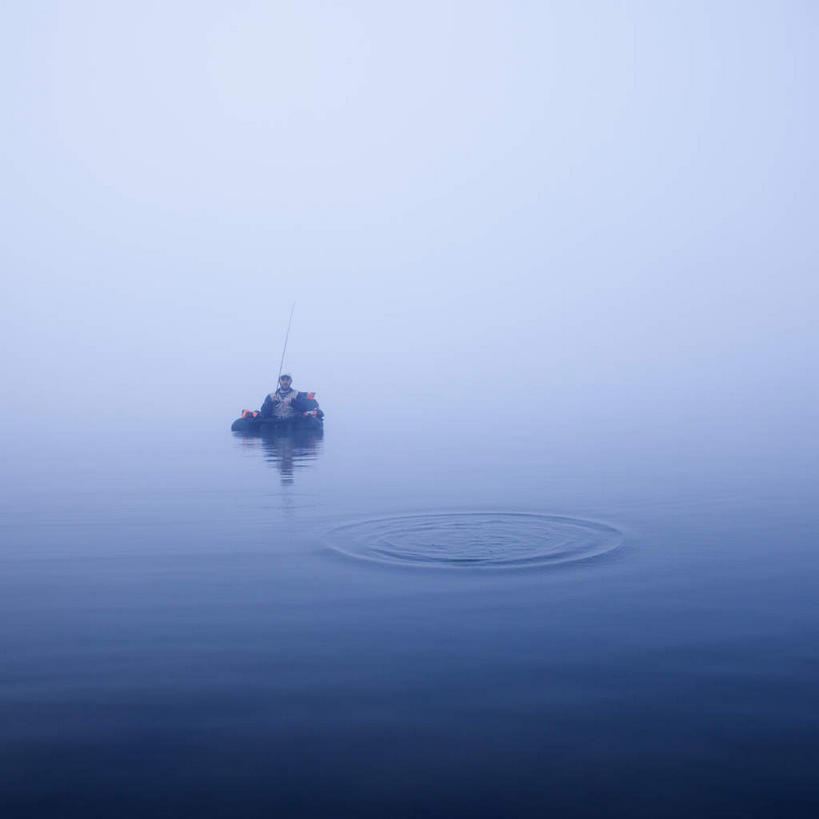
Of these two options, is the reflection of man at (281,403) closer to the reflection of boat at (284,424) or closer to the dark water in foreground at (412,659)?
the reflection of boat at (284,424)

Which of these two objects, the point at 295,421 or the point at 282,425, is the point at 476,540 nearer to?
the point at 295,421

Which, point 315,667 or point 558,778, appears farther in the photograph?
point 315,667

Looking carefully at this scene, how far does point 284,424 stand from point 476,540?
75.8 ft

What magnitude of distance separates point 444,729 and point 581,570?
19.8 ft

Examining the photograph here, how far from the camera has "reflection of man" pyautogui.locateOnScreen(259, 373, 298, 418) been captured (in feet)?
120

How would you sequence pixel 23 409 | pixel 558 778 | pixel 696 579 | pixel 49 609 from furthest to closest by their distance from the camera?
pixel 23 409
pixel 696 579
pixel 49 609
pixel 558 778

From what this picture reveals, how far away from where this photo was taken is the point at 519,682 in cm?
873

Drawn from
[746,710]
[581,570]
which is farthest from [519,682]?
[581,570]

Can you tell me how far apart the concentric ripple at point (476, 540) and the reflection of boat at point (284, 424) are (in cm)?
1928

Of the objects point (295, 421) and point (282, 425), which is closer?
point (295, 421)

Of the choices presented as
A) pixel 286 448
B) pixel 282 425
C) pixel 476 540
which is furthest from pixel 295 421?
pixel 476 540

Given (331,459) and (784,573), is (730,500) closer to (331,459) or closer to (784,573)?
(784,573)

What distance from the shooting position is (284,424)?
1499 inches

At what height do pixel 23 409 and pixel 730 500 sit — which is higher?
pixel 23 409
